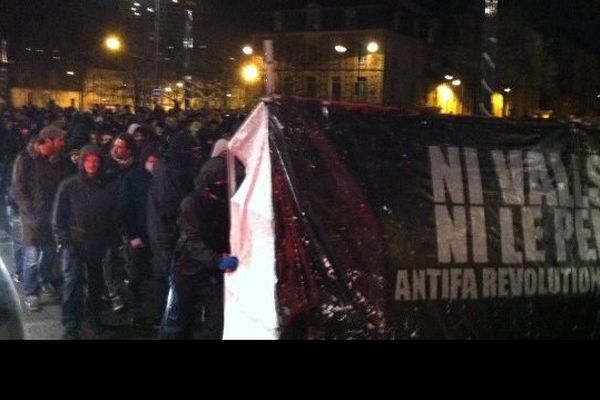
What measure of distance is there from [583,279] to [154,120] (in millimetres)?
12511

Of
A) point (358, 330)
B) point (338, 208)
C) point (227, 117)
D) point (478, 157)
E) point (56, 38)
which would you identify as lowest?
point (358, 330)

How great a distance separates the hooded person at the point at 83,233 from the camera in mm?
6762

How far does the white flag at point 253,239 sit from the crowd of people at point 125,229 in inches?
6.8

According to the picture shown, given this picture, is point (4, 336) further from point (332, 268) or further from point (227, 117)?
point (227, 117)

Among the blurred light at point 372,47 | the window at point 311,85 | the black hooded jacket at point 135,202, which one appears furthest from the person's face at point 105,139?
the blurred light at point 372,47

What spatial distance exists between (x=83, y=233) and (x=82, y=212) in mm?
193

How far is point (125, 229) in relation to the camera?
26.3 feet

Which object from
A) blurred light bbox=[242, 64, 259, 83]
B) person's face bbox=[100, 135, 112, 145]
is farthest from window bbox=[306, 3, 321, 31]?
person's face bbox=[100, 135, 112, 145]

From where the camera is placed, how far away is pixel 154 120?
643 inches

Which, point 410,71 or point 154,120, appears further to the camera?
point 410,71

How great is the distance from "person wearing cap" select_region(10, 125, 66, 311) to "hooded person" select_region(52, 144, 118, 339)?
113cm

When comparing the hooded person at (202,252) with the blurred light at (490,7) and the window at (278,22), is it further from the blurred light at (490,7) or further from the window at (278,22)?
the window at (278,22)

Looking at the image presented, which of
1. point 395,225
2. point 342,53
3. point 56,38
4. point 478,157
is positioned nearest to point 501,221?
point 478,157

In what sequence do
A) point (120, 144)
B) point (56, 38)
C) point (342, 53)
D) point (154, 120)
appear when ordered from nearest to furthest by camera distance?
point (120, 144)
point (154, 120)
point (56, 38)
point (342, 53)
